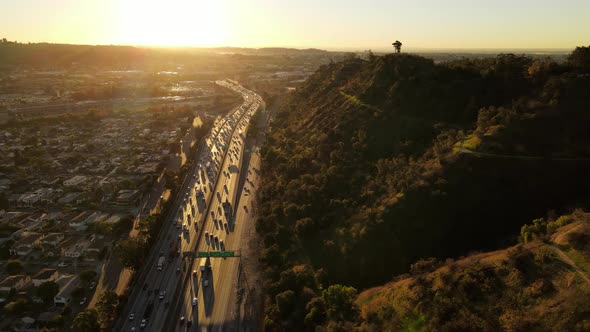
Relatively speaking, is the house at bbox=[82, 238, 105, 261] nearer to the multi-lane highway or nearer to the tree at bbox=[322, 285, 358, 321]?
the multi-lane highway

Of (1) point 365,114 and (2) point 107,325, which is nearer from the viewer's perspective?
(2) point 107,325

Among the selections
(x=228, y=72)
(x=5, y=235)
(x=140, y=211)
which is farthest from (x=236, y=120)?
(x=228, y=72)

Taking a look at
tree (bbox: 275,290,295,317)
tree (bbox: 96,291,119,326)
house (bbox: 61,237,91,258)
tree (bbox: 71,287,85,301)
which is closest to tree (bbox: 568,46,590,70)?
tree (bbox: 275,290,295,317)

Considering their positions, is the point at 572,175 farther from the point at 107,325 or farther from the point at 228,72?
the point at 228,72

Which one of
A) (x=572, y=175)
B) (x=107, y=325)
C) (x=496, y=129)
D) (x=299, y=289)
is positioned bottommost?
(x=107, y=325)

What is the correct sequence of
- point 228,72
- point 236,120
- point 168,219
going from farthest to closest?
1. point 228,72
2. point 236,120
3. point 168,219

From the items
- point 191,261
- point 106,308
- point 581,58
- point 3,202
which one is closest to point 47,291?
point 106,308
